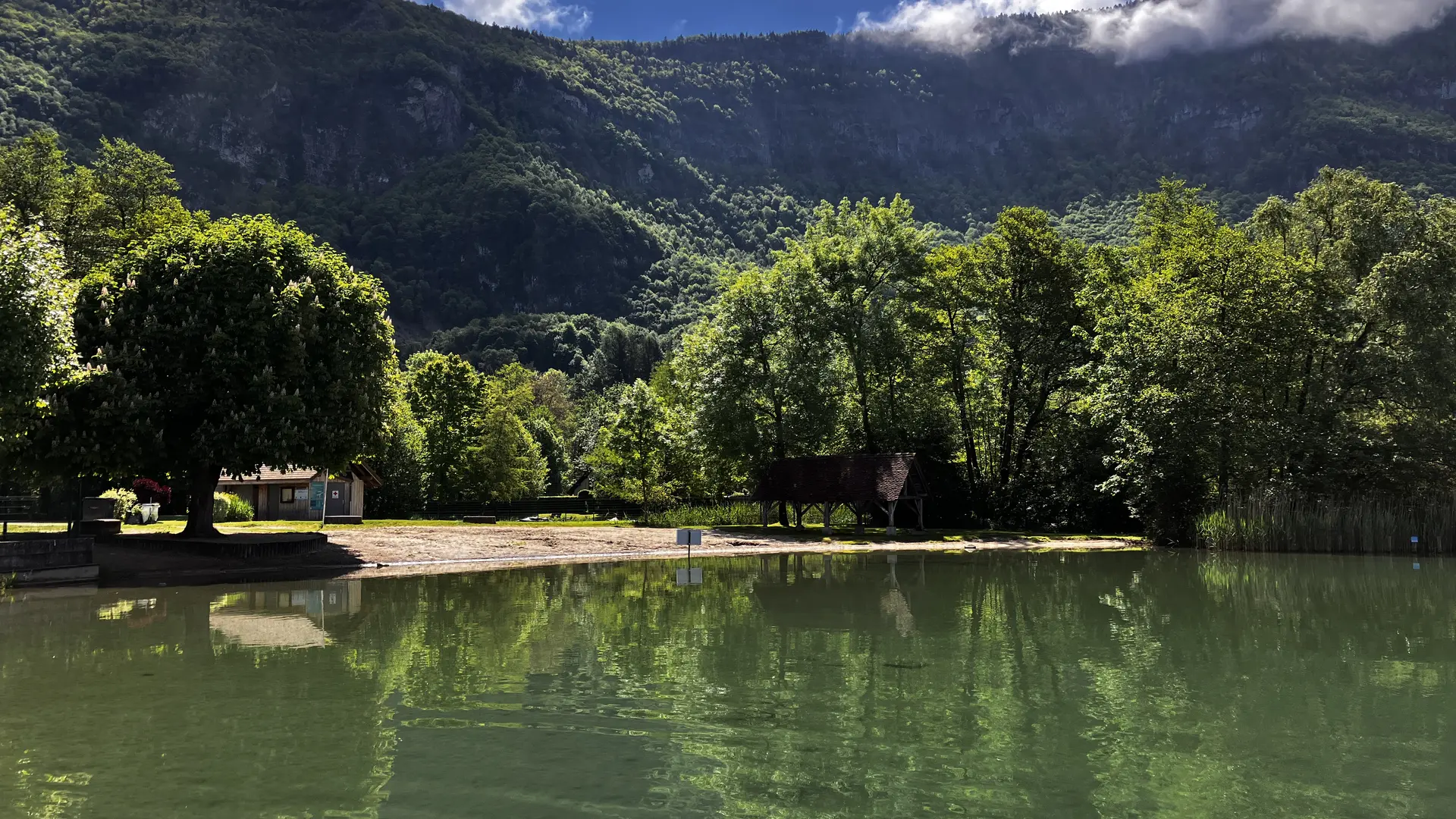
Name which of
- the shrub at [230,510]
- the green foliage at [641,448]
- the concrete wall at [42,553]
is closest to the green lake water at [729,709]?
the concrete wall at [42,553]

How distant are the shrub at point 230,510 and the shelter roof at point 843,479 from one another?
2717 cm

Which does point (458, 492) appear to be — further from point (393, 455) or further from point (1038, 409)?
point (1038, 409)

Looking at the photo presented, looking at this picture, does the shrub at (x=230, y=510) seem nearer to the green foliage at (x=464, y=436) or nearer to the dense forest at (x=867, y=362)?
the dense forest at (x=867, y=362)

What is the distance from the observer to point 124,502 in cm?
4344

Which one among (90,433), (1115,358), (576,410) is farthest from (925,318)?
(576,410)

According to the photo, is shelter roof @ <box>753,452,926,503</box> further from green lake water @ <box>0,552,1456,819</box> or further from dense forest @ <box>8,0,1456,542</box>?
green lake water @ <box>0,552,1456,819</box>

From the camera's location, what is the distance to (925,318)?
54375 millimetres

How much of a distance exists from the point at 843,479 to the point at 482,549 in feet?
64.3

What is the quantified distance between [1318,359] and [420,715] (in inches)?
1677

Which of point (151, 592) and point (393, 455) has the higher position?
point (393, 455)

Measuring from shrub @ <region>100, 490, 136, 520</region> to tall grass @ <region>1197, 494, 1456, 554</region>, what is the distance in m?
47.6

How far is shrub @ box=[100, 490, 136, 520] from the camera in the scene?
4306 cm

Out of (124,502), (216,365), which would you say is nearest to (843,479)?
(216,365)

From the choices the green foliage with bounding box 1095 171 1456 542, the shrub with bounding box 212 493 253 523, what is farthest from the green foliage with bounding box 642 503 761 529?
the shrub with bounding box 212 493 253 523
